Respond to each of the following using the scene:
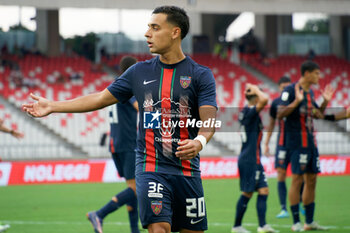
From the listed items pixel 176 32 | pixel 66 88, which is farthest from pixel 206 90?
pixel 66 88

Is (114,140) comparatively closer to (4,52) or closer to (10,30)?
(4,52)

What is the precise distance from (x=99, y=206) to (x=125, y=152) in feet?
14.3

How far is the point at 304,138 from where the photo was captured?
28.6 feet

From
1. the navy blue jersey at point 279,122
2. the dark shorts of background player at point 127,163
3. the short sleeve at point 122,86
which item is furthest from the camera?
the navy blue jersey at point 279,122

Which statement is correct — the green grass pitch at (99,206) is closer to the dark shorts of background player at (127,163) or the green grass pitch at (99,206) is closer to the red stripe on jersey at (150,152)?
the dark shorts of background player at (127,163)

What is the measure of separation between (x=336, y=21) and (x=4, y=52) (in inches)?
816

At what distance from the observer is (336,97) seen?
27.8m

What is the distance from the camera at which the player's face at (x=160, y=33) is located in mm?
4461

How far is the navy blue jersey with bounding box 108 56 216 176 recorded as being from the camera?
4449 millimetres

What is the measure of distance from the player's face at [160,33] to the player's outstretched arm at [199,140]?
23.8 inches

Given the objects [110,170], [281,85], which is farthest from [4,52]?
[281,85]

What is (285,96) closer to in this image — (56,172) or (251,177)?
(251,177)

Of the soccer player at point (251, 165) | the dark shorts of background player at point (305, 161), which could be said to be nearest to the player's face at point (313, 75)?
the soccer player at point (251, 165)

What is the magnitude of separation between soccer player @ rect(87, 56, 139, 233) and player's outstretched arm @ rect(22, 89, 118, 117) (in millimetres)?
3122
